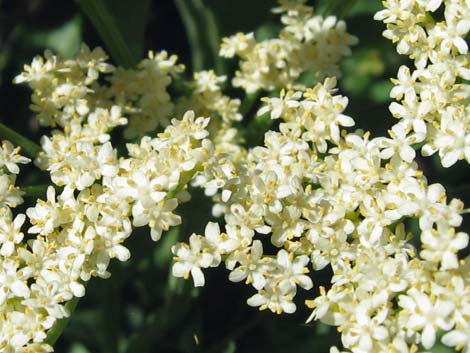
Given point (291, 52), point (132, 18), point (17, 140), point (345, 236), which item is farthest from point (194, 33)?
point (345, 236)

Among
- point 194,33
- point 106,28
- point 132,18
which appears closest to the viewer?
point 106,28

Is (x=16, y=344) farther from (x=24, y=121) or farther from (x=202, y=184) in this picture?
(x=24, y=121)

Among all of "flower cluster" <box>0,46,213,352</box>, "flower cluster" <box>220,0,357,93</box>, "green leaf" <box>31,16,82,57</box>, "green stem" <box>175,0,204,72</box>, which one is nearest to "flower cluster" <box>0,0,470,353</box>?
"flower cluster" <box>0,46,213,352</box>

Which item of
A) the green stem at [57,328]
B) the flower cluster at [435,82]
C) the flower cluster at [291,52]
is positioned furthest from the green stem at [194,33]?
the green stem at [57,328]

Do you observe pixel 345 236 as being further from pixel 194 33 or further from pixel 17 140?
pixel 194 33

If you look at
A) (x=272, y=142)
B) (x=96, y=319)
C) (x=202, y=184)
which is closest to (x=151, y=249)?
(x=96, y=319)
